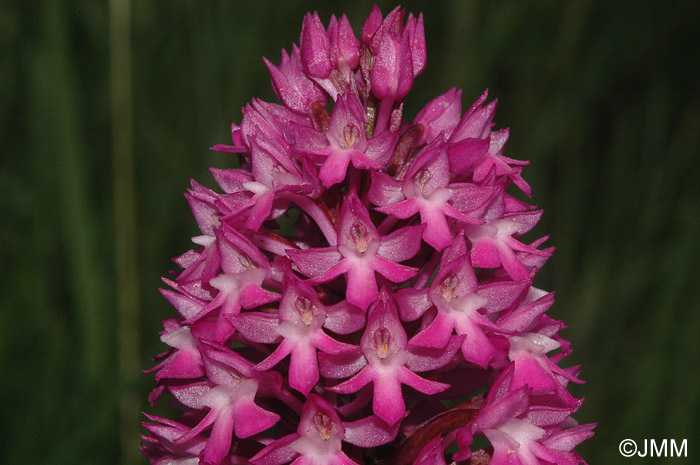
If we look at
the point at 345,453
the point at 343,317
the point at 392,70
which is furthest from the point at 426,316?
the point at 392,70

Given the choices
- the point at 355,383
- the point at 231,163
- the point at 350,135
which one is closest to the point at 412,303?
the point at 355,383

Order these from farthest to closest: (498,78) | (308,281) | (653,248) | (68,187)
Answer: (498,78) < (653,248) < (68,187) < (308,281)

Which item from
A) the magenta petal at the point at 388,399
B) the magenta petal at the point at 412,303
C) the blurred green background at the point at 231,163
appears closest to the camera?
the magenta petal at the point at 388,399

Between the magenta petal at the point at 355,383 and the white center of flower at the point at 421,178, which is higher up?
the white center of flower at the point at 421,178

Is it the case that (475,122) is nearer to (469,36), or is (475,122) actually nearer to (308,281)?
(308,281)

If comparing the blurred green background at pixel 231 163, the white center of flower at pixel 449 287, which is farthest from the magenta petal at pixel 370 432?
the blurred green background at pixel 231 163

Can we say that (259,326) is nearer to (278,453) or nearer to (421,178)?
(278,453)

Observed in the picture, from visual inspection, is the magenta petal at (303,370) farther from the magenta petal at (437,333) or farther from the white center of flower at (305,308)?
the magenta petal at (437,333)
